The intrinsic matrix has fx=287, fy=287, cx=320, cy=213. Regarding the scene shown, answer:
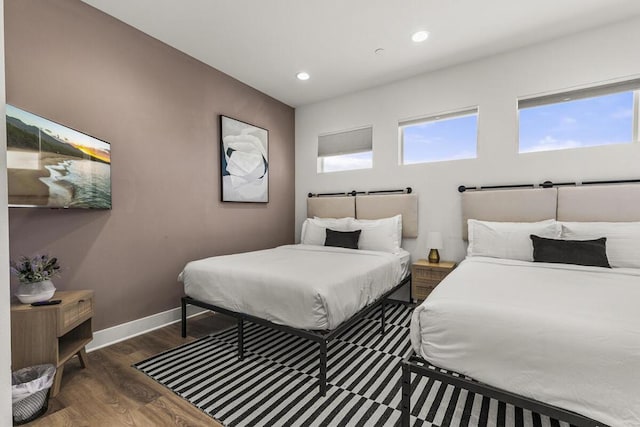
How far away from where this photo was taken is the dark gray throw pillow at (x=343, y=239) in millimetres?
3551

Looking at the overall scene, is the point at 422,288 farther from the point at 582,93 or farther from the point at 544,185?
the point at 582,93

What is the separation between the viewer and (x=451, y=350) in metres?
1.44

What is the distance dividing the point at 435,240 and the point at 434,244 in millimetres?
49

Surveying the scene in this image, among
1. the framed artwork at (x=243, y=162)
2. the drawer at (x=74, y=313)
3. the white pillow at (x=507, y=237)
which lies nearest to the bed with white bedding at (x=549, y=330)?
the white pillow at (x=507, y=237)

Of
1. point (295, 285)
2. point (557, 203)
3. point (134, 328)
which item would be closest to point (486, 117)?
point (557, 203)

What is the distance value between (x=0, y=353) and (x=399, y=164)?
12.7 feet

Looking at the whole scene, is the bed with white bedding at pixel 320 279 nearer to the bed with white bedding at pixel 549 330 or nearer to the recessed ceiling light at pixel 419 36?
the bed with white bedding at pixel 549 330

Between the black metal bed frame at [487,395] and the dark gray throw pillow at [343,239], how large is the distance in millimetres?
1988

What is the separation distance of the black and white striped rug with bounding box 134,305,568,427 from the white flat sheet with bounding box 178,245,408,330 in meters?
0.39

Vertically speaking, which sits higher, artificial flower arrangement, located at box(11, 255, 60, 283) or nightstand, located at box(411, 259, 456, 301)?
artificial flower arrangement, located at box(11, 255, 60, 283)

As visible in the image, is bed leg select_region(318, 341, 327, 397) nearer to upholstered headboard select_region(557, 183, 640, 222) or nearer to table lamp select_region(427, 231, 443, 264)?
table lamp select_region(427, 231, 443, 264)

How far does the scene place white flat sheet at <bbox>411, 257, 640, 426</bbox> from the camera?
1.12m

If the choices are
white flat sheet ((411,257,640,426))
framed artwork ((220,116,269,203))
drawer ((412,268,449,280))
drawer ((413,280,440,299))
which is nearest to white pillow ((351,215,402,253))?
drawer ((412,268,449,280))

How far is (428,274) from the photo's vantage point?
3.26 meters
